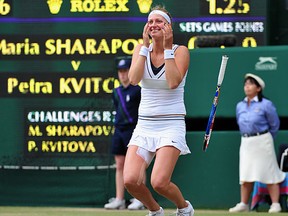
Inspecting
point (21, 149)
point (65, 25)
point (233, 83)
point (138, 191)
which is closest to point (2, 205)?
point (21, 149)

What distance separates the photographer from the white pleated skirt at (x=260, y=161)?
1143cm

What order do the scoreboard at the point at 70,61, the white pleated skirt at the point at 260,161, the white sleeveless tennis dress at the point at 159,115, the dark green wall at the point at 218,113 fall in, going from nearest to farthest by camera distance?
the white sleeveless tennis dress at the point at 159,115 < the white pleated skirt at the point at 260,161 < the scoreboard at the point at 70,61 < the dark green wall at the point at 218,113

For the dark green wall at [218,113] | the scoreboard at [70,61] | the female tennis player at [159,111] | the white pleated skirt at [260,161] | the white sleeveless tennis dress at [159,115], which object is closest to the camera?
the female tennis player at [159,111]

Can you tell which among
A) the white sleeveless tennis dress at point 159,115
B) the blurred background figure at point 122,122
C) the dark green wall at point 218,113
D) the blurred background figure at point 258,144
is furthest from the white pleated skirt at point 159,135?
the dark green wall at point 218,113

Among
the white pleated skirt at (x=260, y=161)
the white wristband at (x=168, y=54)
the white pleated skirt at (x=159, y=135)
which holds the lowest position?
the white pleated skirt at (x=260, y=161)

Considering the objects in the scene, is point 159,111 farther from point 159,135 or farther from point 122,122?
point 122,122

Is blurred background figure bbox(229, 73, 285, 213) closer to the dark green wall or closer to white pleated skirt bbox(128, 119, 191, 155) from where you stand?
the dark green wall

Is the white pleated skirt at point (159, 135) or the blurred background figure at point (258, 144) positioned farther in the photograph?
the blurred background figure at point (258, 144)

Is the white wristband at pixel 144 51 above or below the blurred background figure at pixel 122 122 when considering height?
above

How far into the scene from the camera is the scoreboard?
39.0ft

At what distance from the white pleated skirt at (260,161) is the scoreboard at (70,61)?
4.13ft

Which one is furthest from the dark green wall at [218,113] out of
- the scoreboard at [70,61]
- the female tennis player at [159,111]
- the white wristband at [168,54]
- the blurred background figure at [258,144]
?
the white wristband at [168,54]

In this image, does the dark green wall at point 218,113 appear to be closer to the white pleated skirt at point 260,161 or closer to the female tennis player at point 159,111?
the white pleated skirt at point 260,161

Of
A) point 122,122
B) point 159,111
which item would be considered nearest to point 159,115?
point 159,111
